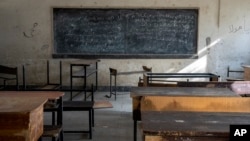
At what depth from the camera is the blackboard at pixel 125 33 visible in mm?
7496

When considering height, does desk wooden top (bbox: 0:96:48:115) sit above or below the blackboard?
below

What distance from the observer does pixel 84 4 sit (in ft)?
24.4

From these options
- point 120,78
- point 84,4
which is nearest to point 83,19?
point 84,4

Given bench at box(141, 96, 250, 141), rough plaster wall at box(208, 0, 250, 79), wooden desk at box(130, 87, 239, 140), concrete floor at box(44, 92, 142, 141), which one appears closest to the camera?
bench at box(141, 96, 250, 141)

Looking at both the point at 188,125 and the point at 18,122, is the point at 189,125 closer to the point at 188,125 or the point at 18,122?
the point at 188,125

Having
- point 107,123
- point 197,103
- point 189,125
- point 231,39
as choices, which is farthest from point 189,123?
point 231,39

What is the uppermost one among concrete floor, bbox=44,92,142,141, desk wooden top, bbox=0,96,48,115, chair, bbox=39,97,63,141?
Result: desk wooden top, bbox=0,96,48,115

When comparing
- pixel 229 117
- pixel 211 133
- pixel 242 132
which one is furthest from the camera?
pixel 229 117

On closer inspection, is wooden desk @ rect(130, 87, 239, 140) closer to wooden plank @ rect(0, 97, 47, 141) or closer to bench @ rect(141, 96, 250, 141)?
bench @ rect(141, 96, 250, 141)

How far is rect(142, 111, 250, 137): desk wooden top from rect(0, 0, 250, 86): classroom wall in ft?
18.6

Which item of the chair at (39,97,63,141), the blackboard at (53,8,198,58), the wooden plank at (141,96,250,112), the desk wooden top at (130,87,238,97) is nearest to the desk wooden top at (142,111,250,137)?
the wooden plank at (141,96,250,112)

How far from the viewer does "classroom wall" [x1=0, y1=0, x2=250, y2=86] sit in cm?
743

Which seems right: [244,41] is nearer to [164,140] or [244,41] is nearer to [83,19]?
[83,19]

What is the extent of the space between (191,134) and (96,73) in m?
6.06
